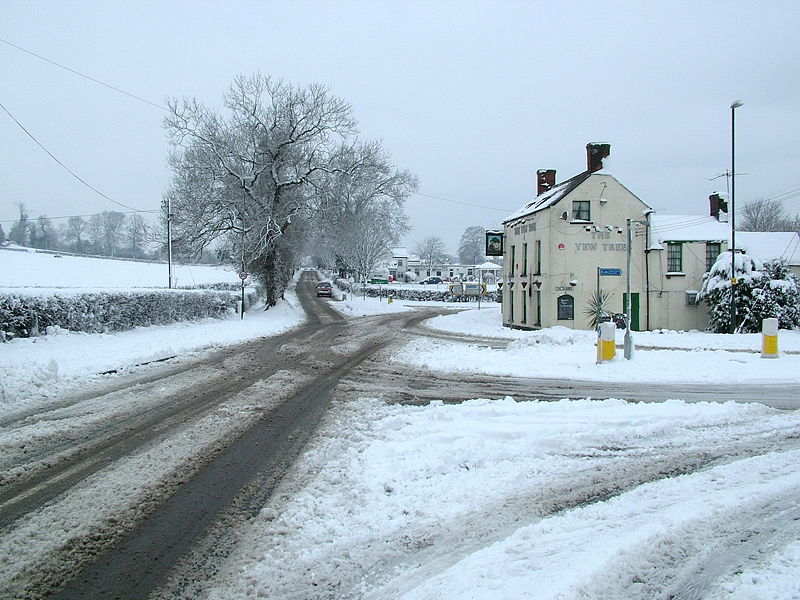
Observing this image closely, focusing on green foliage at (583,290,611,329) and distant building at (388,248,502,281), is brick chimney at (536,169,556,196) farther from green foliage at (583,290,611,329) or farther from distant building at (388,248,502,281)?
distant building at (388,248,502,281)

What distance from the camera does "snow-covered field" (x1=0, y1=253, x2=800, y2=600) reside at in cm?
365

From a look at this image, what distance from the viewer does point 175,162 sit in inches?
1383

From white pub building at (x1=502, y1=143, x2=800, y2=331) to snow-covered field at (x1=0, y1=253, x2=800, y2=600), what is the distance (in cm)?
2064

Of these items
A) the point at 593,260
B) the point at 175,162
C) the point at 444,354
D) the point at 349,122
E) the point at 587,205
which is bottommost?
the point at 444,354

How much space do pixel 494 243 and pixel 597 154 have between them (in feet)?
30.7

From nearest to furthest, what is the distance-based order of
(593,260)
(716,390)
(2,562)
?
(2,562) < (716,390) < (593,260)

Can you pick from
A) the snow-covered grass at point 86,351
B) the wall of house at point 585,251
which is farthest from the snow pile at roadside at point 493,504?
the wall of house at point 585,251

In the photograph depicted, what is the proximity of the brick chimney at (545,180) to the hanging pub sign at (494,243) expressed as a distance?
4.64 meters

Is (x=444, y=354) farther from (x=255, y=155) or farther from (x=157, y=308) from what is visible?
(x=255, y=155)

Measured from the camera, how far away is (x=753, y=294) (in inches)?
1048

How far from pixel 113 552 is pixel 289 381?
7.75m

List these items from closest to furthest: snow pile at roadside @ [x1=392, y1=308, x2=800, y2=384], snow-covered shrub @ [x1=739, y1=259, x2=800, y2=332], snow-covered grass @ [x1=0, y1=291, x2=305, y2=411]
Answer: snow-covered grass @ [x1=0, y1=291, x2=305, y2=411] → snow pile at roadside @ [x1=392, y1=308, x2=800, y2=384] → snow-covered shrub @ [x1=739, y1=259, x2=800, y2=332]

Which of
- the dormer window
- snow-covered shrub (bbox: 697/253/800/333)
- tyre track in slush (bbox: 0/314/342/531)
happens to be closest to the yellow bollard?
tyre track in slush (bbox: 0/314/342/531)

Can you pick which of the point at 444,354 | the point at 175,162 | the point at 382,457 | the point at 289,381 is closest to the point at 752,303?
the point at 444,354
